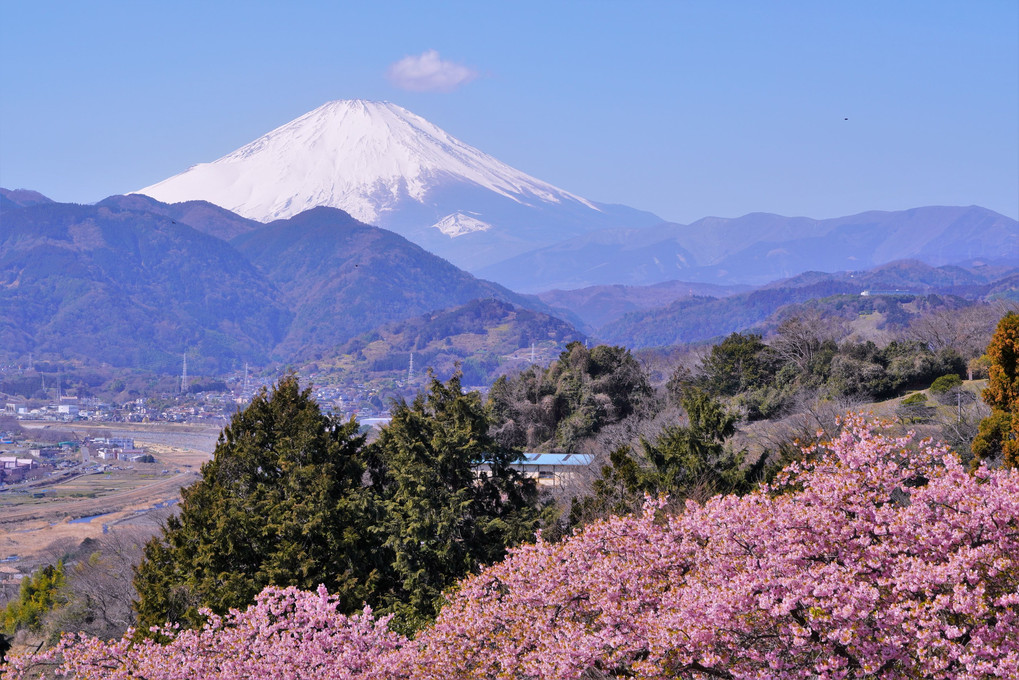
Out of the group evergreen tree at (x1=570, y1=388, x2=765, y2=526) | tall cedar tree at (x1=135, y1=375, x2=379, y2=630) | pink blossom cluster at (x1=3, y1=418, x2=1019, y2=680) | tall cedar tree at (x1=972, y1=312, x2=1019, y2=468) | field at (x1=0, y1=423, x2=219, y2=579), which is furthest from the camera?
field at (x1=0, y1=423, x2=219, y2=579)

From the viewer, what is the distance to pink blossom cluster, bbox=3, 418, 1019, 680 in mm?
8547

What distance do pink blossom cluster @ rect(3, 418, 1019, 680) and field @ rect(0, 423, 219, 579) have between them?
3159cm

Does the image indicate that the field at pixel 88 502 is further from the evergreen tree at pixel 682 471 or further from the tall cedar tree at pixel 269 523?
the evergreen tree at pixel 682 471

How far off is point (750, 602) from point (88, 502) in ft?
263

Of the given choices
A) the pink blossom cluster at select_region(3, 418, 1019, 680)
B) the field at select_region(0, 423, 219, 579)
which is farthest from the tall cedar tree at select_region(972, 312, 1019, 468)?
the field at select_region(0, 423, 219, 579)

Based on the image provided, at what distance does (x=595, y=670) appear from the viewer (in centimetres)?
1061

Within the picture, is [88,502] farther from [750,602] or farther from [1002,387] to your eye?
[750,602]

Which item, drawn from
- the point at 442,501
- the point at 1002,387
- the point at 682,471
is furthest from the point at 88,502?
the point at 1002,387

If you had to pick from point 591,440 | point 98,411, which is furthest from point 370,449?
point 98,411

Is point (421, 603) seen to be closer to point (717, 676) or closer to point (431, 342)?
point (717, 676)

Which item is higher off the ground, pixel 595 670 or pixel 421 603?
pixel 595 670

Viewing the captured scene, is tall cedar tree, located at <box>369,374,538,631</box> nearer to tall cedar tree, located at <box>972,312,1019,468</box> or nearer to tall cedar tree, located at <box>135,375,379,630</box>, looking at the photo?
tall cedar tree, located at <box>135,375,379,630</box>

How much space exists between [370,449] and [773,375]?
2671cm

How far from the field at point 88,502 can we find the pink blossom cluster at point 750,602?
1244 inches
